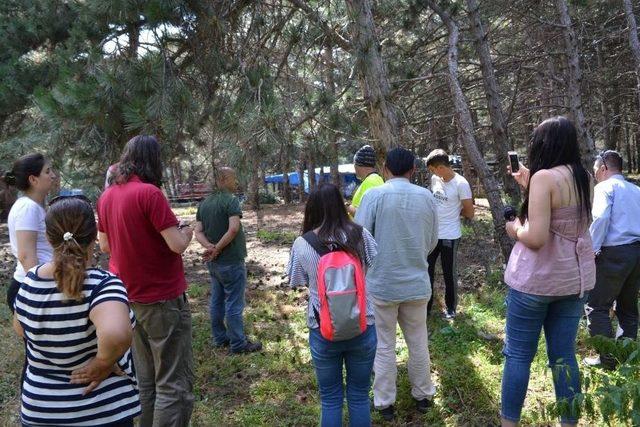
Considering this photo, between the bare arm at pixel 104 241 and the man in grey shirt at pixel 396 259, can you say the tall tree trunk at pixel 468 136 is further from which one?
the bare arm at pixel 104 241

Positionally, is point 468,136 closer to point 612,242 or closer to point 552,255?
point 612,242

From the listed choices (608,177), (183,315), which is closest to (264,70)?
(183,315)

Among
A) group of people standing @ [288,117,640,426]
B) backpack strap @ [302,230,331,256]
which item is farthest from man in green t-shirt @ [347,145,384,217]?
backpack strap @ [302,230,331,256]

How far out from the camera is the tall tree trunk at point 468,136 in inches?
241

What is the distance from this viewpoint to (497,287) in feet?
22.6

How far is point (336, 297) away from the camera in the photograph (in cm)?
263

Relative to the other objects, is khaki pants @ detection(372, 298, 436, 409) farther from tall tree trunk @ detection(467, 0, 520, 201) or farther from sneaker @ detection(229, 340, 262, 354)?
tall tree trunk @ detection(467, 0, 520, 201)

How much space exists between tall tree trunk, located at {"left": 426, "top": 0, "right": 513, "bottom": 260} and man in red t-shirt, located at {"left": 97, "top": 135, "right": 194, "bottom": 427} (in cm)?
411

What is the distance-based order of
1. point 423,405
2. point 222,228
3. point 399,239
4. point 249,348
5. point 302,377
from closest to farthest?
point 399,239
point 423,405
point 302,377
point 222,228
point 249,348

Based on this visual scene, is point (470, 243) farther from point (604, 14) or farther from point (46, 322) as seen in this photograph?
point (46, 322)

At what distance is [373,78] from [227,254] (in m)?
2.23

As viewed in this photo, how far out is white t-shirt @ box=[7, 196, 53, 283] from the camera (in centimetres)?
317

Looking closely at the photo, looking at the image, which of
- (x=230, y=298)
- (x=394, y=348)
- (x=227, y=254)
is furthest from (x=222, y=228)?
(x=394, y=348)

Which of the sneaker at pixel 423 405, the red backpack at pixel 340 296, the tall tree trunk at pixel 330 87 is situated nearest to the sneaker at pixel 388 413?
the sneaker at pixel 423 405
